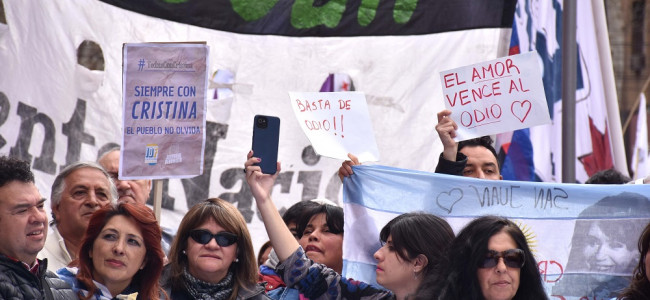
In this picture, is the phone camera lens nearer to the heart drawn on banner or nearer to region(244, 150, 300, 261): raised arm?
region(244, 150, 300, 261): raised arm

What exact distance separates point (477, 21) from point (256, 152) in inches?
120

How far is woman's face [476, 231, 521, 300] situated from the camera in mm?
4133

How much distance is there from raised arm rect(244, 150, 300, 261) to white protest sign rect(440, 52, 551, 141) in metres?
1.06

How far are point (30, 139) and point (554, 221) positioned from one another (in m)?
2.78

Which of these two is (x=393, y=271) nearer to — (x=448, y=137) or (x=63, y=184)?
(x=448, y=137)

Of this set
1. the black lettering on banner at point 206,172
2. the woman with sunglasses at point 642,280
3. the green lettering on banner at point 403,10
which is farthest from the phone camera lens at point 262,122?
the green lettering on banner at point 403,10

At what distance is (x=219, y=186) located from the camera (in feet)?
22.6

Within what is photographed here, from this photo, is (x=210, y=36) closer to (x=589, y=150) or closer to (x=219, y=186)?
(x=219, y=186)

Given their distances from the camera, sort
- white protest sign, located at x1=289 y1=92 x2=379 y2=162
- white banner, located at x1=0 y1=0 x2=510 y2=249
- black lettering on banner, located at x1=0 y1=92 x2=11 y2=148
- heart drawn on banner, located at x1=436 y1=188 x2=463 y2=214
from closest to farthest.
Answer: heart drawn on banner, located at x1=436 y1=188 x2=463 y2=214
white protest sign, located at x1=289 y1=92 x2=379 y2=162
black lettering on banner, located at x1=0 y1=92 x2=11 y2=148
white banner, located at x1=0 y1=0 x2=510 y2=249

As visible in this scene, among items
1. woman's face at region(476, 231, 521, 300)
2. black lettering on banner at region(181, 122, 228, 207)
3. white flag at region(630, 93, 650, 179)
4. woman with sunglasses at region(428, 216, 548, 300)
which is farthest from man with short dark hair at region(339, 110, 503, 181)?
white flag at region(630, 93, 650, 179)

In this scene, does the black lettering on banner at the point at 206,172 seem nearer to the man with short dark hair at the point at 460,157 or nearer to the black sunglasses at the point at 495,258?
the man with short dark hair at the point at 460,157

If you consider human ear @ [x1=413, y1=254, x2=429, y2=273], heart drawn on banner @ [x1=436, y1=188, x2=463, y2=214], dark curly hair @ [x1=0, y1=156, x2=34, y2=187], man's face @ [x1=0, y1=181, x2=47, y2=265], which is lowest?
human ear @ [x1=413, y1=254, x2=429, y2=273]

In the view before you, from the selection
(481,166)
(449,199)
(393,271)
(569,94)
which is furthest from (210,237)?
(569,94)

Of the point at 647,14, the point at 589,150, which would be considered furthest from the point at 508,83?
the point at 647,14
